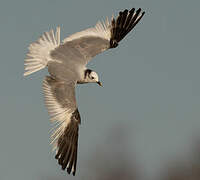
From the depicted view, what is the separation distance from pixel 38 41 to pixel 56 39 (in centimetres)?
30

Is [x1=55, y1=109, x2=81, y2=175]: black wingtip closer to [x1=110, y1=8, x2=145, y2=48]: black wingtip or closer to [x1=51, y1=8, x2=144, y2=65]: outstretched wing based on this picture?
[x1=51, y1=8, x2=144, y2=65]: outstretched wing

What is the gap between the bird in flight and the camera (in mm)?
12719

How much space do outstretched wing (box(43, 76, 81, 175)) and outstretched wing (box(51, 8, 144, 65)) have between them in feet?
1.44

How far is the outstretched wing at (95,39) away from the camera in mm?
13195

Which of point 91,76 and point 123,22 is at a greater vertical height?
point 123,22

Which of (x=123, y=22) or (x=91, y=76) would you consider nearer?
(x=91, y=76)

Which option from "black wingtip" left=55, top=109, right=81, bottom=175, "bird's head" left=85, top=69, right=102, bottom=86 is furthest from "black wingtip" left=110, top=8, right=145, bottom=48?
"black wingtip" left=55, top=109, right=81, bottom=175

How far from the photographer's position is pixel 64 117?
42.1ft

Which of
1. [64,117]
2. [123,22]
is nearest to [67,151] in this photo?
[64,117]

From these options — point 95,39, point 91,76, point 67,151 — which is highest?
point 95,39

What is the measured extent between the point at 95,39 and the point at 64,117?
169cm

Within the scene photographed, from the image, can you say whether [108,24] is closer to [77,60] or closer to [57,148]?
[77,60]

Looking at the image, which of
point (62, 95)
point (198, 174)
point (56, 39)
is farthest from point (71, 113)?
point (198, 174)

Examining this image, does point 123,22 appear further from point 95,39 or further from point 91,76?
point 91,76
